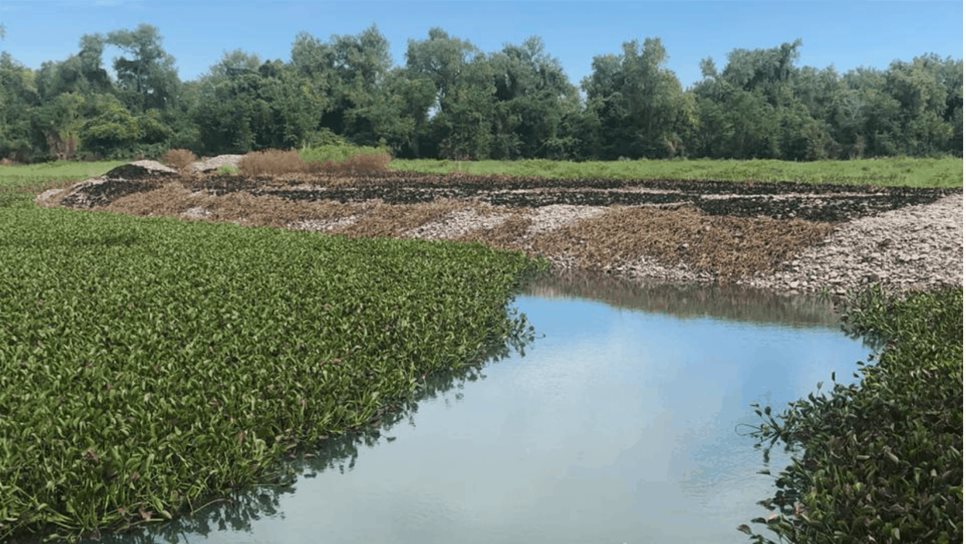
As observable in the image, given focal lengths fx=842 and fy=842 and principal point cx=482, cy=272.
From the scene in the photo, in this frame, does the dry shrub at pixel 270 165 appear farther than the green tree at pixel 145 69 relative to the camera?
No

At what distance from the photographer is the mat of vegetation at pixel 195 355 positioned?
7.55 metres

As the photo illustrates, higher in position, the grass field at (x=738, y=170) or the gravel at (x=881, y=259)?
the grass field at (x=738, y=170)

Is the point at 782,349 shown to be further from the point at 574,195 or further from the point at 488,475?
the point at 574,195

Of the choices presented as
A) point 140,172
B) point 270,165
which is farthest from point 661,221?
point 140,172

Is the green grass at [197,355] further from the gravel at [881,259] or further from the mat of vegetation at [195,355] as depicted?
the gravel at [881,259]

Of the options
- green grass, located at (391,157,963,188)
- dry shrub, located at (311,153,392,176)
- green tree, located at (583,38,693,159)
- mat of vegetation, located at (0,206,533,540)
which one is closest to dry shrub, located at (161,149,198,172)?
dry shrub, located at (311,153,392,176)

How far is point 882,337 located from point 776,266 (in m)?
5.98

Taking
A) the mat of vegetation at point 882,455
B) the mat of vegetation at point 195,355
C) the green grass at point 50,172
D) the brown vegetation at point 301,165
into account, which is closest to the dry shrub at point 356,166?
the brown vegetation at point 301,165

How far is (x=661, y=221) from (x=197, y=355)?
53.9 ft

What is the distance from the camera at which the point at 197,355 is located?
35.7 feet

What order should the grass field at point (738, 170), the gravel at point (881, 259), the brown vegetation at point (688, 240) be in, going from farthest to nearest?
1. the grass field at point (738, 170)
2. the brown vegetation at point (688, 240)
3. the gravel at point (881, 259)

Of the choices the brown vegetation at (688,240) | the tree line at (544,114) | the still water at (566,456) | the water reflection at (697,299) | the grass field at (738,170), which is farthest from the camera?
the tree line at (544,114)

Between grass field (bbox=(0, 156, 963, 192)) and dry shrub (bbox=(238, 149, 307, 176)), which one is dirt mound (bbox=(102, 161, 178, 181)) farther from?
grass field (bbox=(0, 156, 963, 192))

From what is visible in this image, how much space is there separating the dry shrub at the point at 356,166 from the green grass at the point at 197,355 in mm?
33567
